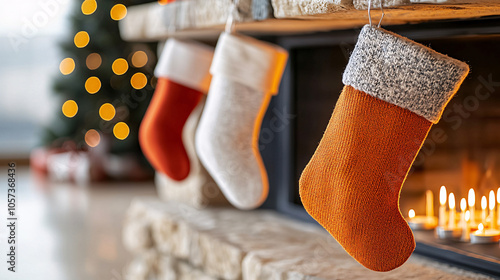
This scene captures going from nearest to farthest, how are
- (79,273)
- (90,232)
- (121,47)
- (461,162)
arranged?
Result: (461,162), (79,273), (90,232), (121,47)

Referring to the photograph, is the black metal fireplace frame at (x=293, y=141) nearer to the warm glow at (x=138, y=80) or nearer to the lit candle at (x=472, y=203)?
the lit candle at (x=472, y=203)

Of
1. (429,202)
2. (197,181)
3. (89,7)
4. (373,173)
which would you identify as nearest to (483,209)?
(429,202)

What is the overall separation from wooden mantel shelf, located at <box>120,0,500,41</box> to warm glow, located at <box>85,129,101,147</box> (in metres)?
2.13

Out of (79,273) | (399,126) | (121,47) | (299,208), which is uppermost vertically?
(121,47)

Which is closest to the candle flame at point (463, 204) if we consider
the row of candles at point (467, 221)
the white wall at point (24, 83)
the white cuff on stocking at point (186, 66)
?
the row of candles at point (467, 221)

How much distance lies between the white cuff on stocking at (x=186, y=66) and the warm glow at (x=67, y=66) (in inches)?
101

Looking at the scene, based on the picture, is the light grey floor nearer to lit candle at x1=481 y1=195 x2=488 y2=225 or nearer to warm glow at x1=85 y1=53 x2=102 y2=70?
warm glow at x1=85 y1=53 x2=102 y2=70

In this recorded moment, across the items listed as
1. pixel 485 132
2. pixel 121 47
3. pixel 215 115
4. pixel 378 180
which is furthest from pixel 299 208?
pixel 121 47

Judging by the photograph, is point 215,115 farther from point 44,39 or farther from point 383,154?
point 44,39

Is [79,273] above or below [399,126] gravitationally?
below

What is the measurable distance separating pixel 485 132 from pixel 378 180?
50 centimetres

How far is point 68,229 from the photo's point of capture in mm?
3117

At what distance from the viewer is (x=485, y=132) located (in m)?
1.54

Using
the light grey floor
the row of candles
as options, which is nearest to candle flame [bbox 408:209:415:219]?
the row of candles
